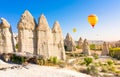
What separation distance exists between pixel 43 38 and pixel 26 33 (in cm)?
226

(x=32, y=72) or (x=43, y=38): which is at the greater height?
(x=43, y=38)

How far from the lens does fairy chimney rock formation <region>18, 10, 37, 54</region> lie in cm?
2644

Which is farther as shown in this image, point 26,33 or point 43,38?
point 43,38

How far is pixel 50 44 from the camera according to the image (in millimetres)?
29141

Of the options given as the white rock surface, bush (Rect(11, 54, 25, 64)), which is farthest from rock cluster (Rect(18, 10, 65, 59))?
the white rock surface

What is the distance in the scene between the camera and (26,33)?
88.7 feet

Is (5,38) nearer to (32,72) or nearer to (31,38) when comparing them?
(31,38)

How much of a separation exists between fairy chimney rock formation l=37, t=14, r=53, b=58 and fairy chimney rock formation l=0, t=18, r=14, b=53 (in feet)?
11.4

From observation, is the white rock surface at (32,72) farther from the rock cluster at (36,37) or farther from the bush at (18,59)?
the rock cluster at (36,37)

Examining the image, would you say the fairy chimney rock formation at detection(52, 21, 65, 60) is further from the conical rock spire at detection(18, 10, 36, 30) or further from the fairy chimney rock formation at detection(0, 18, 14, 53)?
the fairy chimney rock formation at detection(0, 18, 14, 53)

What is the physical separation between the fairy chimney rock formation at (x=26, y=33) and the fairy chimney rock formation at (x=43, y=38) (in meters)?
0.60

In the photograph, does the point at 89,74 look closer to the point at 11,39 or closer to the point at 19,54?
the point at 19,54

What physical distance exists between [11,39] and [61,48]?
24.6 feet

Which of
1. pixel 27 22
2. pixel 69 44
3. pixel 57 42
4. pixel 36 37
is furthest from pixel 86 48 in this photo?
pixel 27 22
